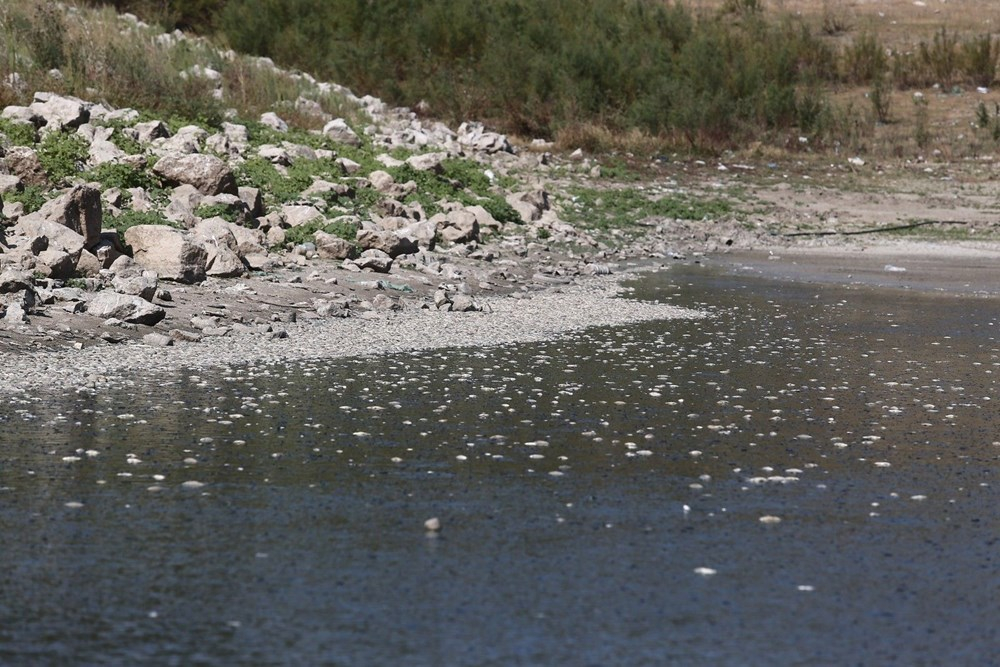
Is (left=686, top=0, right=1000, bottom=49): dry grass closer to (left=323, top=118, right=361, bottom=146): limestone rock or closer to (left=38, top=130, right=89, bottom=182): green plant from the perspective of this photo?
(left=323, top=118, right=361, bottom=146): limestone rock

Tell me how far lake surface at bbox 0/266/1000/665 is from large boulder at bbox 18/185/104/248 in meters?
4.25

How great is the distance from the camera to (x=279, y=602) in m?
4.96

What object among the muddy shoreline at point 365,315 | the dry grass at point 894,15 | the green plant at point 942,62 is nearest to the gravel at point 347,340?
the muddy shoreline at point 365,315

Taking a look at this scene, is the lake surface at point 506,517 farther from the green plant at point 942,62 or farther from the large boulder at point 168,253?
the green plant at point 942,62

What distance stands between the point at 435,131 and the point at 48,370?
17.2 meters

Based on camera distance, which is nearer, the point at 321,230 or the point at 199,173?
the point at 321,230

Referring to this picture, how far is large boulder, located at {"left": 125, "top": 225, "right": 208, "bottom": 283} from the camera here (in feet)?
42.7

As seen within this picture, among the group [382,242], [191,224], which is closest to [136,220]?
[191,224]

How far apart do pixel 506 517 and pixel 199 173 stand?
36.9 feet

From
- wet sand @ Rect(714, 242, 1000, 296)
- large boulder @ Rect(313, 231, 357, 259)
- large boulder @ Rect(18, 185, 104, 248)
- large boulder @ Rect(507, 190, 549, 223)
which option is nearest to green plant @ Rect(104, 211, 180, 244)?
large boulder @ Rect(18, 185, 104, 248)

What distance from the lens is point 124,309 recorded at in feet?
36.4

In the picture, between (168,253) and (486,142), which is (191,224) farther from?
(486,142)

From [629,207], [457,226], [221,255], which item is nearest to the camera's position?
[221,255]

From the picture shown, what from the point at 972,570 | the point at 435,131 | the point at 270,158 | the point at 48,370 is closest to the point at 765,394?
the point at 972,570
